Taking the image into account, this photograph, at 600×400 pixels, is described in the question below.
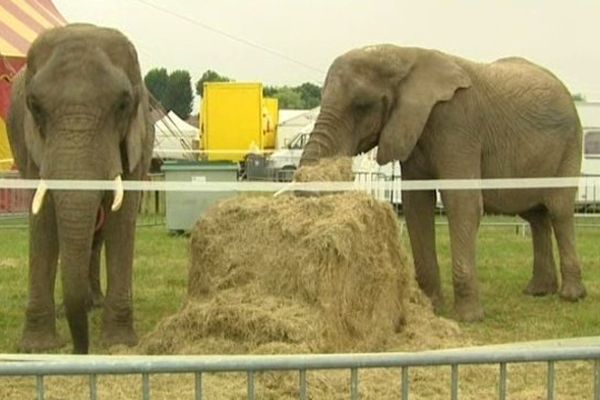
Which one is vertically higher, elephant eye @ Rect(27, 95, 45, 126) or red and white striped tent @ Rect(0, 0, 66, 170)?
red and white striped tent @ Rect(0, 0, 66, 170)

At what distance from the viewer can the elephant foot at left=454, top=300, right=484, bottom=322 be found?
10.6 metres

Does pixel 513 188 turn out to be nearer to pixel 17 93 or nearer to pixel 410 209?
pixel 410 209

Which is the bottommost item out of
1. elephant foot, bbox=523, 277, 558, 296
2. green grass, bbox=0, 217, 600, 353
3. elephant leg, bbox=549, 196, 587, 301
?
green grass, bbox=0, 217, 600, 353

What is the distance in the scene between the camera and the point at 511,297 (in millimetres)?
12383

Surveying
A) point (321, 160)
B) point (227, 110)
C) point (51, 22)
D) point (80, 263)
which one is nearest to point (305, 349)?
point (80, 263)

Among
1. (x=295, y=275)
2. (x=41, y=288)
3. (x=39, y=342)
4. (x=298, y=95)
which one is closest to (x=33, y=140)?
(x=41, y=288)

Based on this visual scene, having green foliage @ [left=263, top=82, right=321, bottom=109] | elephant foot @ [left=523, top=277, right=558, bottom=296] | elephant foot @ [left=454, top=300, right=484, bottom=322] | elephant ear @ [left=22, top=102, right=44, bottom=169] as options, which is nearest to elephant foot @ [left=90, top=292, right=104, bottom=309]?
elephant ear @ [left=22, top=102, right=44, bottom=169]

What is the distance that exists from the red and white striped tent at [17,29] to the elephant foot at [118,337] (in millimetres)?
10852

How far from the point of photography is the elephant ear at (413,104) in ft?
34.9

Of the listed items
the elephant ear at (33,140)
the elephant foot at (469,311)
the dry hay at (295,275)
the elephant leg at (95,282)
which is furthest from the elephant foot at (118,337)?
the elephant foot at (469,311)

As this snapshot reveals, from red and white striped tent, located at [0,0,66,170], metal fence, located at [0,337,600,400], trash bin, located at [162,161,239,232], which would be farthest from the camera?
red and white striped tent, located at [0,0,66,170]

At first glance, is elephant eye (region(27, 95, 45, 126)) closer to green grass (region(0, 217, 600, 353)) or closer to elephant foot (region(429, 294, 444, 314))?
green grass (region(0, 217, 600, 353))

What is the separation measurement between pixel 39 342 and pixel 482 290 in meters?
5.62

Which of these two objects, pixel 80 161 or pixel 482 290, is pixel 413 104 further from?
pixel 80 161
